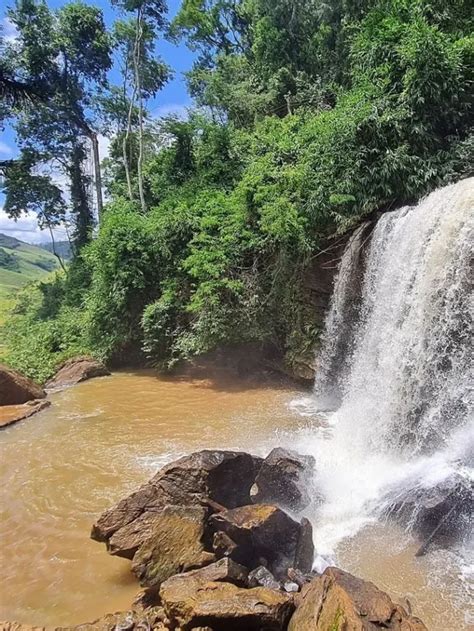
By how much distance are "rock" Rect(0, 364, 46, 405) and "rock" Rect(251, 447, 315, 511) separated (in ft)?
23.1

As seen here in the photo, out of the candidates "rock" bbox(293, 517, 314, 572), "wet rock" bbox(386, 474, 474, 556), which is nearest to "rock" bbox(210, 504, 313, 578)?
"rock" bbox(293, 517, 314, 572)

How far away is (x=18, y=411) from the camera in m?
9.65

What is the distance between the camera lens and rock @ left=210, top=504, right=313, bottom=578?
4.38m

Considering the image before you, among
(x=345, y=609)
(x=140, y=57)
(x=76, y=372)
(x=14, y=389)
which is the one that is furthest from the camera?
(x=140, y=57)

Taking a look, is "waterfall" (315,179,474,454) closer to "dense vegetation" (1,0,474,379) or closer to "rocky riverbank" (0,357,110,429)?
"dense vegetation" (1,0,474,379)

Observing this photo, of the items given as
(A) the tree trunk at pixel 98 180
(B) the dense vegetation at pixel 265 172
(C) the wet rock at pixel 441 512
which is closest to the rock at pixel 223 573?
(C) the wet rock at pixel 441 512

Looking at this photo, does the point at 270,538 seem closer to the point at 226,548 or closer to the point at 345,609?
the point at 226,548

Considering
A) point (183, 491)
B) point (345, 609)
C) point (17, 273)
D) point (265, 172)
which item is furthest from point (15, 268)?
point (345, 609)

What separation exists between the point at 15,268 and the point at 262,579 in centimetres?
10800

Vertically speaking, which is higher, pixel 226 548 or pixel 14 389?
pixel 226 548

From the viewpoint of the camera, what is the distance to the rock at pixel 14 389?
33.7 ft

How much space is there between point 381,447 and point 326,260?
5063 mm

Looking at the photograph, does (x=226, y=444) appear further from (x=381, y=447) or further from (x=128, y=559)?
(x=128, y=559)

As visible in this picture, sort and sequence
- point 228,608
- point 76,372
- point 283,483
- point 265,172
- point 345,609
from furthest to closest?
1. point 76,372
2. point 265,172
3. point 283,483
4. point 228,608
5. point 345,609
